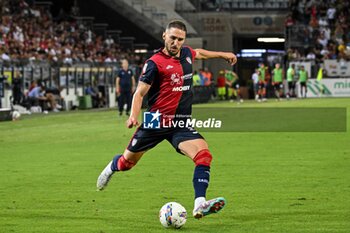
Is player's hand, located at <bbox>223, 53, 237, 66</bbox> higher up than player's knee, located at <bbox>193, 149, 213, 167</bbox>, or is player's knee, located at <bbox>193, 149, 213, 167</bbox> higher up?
player's hand, located at <bbox>223, 53, 237, 66</bbox>

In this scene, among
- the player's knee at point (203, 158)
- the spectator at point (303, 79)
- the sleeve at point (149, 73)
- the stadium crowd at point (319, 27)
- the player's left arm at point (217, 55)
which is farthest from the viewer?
the stadium crowd at point (319, 27)

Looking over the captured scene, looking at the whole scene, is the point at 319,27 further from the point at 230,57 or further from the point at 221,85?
the point at 230,57

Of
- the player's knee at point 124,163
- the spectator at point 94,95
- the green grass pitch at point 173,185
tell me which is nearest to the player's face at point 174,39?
the player's knee at point 124,163

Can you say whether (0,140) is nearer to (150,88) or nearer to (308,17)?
(150,88)

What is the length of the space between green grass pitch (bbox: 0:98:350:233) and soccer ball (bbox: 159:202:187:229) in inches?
3.7

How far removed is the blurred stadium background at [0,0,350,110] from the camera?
55.9 m

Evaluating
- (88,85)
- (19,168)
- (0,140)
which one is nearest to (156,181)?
(19,168)

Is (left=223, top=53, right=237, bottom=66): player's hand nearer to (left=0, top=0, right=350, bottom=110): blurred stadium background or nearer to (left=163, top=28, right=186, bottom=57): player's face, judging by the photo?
(left=163, top=28, right=186, bottom=57): player's face

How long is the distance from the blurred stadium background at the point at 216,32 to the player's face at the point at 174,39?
41.2m

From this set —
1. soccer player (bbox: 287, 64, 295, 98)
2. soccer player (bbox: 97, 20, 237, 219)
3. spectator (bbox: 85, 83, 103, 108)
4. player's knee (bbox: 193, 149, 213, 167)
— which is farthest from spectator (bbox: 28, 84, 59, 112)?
player's knee (bbox: 193, 149, 213, 167)

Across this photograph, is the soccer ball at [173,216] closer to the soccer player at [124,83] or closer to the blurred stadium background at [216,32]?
the soccer player at [124,83]

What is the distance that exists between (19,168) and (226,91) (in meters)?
44.7

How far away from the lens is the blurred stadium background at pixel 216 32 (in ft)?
183

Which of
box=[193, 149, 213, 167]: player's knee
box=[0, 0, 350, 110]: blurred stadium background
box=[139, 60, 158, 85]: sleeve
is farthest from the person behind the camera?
box=[0, 0, 350, 110]: blurred stadium background
